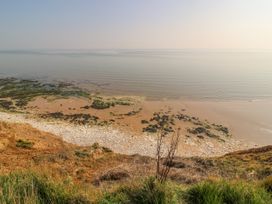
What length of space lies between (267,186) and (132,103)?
1313 inches

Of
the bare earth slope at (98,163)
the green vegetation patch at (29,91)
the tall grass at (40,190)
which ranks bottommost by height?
the green vegetation patch at (29,91)

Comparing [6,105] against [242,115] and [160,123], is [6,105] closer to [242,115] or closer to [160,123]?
[160,123]

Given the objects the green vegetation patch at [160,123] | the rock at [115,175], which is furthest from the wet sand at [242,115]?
the rock at [115,175]

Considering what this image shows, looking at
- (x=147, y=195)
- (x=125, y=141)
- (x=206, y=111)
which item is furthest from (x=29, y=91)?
(x=147, y=195)

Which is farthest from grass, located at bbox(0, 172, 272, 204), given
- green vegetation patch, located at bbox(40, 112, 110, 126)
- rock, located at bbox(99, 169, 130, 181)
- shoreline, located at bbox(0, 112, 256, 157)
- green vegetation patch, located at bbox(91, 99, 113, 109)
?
green vegetation patch, located at bbox(91, 99, 113, 109)

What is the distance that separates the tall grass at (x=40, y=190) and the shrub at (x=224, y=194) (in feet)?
5.92

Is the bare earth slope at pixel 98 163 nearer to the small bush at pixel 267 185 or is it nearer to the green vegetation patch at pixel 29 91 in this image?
the small bush at pixel 267 185

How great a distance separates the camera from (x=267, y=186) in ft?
22.2

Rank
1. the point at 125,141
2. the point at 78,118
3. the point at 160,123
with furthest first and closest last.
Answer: the point at 78,118 < the point at 160,123 < the point at 125,141

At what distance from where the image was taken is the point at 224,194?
5.52 m

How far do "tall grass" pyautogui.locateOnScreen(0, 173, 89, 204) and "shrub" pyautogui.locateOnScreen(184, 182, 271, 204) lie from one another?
1.80 meters

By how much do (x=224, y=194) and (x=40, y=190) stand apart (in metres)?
3.11

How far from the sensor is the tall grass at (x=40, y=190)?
5.14 m

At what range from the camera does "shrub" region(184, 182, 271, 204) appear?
5312mm
